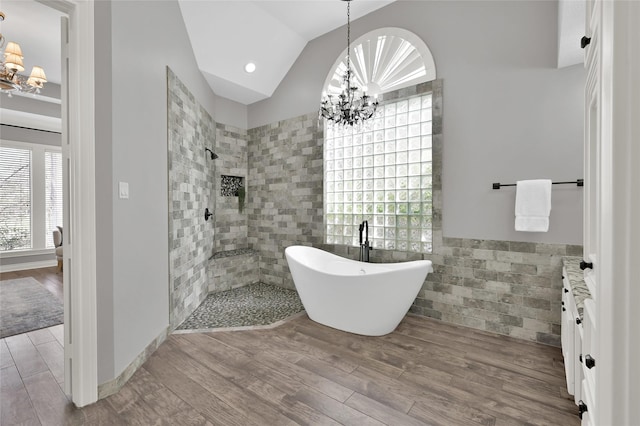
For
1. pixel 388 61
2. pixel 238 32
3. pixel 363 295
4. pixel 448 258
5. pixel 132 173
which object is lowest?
pixel 363 295

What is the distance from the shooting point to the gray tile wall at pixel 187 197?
265cm

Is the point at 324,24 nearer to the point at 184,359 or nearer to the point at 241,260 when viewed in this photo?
the point at 241,260

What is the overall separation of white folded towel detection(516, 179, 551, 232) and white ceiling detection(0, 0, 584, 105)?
98.6 inches

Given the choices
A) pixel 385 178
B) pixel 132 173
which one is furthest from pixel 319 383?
pixel 385 178

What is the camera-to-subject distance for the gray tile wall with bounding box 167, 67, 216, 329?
2.65 meters

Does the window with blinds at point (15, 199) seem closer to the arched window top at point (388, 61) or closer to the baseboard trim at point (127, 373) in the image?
the baseboard trim at point (127, 373)

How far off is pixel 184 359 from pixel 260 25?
12.1ft

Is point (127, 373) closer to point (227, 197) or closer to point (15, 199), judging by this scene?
point (227, 197)

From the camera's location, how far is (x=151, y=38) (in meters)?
2.29

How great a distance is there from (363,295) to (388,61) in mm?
2567

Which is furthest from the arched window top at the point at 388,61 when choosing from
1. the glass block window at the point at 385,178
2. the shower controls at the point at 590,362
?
the shower controls at the point at 590,362

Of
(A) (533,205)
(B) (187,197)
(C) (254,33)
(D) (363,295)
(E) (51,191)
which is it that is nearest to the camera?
(A) (533,205)

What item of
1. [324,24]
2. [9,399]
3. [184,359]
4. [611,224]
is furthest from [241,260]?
[611,224]

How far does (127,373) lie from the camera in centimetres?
193
